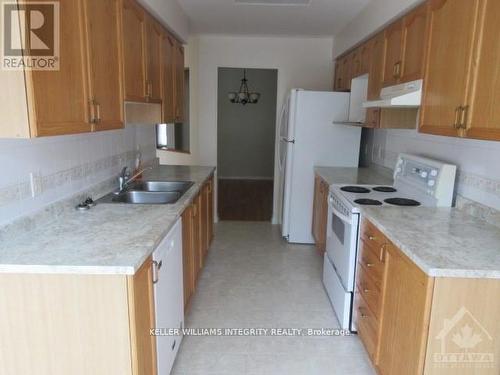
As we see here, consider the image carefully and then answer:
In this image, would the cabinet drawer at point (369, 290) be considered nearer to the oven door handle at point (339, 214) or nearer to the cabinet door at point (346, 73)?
the oven door handle at point (339, 214)

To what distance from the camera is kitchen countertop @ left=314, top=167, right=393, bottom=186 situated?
3324 mm

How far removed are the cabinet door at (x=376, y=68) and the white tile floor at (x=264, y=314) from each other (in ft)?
5.66

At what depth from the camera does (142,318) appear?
155cm

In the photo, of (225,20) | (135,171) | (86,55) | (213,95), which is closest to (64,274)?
(86,55)

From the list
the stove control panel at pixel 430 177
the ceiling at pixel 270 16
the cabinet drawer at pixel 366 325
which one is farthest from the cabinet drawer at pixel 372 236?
the ceiling at pixel 270 16

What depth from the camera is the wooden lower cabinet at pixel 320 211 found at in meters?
3.55

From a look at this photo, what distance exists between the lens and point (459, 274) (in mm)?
1442

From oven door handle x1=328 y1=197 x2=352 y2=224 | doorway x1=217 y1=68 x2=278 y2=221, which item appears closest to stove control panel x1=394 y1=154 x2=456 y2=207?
oven door handle x1=328 y1=197 x2=352 y2=224

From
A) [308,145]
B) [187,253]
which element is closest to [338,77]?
[308,145]

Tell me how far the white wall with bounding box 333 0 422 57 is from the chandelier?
375 centimetres

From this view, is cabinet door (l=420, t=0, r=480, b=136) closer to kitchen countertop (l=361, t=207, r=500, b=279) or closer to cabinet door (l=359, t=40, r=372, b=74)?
kitchen countertop (l=361, t=207, r=500, b=279)

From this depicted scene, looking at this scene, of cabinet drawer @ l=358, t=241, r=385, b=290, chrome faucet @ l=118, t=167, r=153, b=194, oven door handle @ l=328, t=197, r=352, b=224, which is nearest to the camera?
cabinet drawer @ l=358, t=241, r=385, b=290

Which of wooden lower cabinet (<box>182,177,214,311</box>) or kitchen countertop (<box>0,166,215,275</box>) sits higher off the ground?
kitchen countertop (<box>0,166,215,275</box>)

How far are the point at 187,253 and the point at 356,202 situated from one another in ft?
3.96
